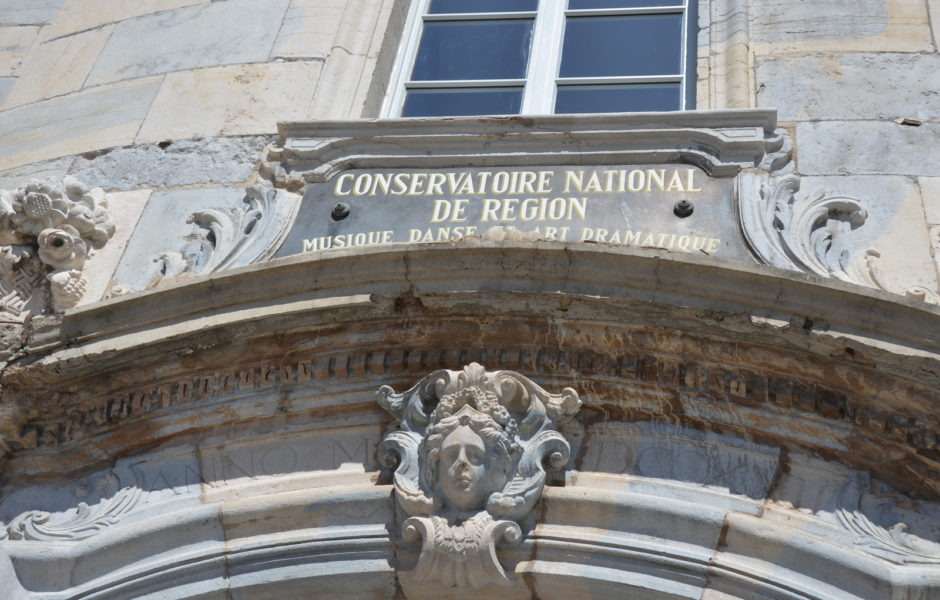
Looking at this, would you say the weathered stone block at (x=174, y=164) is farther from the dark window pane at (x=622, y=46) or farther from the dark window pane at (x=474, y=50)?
the dark window pane at (x=622, y=46)

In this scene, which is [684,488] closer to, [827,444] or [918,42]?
[827,444]

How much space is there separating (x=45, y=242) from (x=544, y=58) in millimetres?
2422

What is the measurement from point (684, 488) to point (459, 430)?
76 centimetres

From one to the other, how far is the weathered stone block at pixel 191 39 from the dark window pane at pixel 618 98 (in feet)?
4.58

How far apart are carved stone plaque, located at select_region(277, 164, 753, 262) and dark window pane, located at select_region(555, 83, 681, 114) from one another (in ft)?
2.60

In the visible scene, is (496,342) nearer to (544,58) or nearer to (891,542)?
(891,542)

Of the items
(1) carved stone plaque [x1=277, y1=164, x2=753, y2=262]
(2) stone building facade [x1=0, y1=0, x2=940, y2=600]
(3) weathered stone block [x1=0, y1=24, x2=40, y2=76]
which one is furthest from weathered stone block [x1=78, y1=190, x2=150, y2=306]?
(3) weathered stone block [x1=0, y1=24, x2=40, y2=76]

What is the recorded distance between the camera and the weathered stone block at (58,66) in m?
6.55

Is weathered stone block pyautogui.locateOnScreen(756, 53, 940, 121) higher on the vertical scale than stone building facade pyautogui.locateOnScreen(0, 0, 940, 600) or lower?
higher

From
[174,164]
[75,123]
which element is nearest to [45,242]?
[174,164]

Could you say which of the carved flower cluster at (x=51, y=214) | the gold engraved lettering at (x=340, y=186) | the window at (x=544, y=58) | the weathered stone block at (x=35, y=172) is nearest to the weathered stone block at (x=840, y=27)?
the window at (x=544, y=58)

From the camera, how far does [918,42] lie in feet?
19.3

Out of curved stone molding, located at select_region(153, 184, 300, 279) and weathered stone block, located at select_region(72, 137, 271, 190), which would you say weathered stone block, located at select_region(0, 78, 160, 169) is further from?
curved stone molding, located at select_region(153, 184, 300, 279)

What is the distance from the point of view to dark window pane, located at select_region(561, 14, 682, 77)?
21.0 feet
